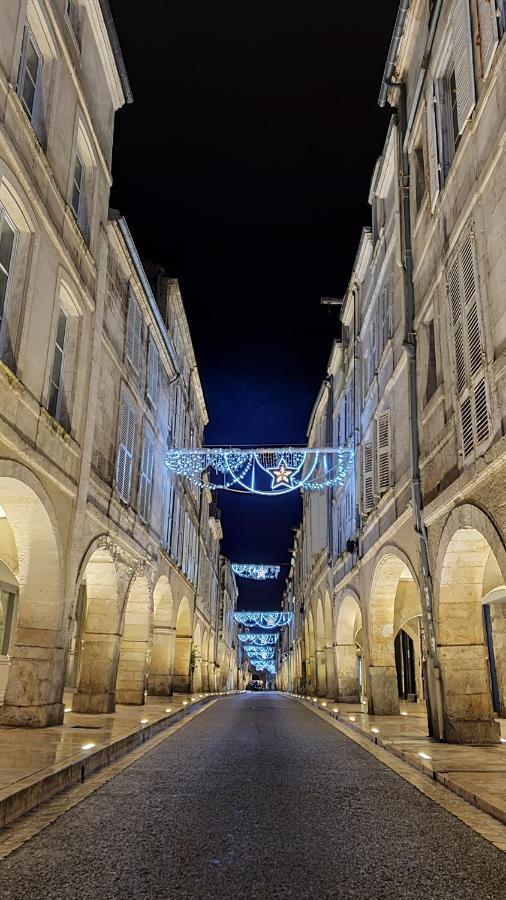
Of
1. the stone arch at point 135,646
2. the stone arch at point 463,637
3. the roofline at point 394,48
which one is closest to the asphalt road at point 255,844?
the stone arch at point 463,637

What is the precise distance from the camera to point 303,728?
1416 centimetres

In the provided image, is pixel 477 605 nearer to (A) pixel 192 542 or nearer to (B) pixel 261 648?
(A) pixel 192 542

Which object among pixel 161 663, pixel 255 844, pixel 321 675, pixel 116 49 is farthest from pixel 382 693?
pixel 116 49

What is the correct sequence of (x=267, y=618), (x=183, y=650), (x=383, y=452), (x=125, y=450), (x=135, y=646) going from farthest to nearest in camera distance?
1. (x=267, y=618)
2. (x=183, y=650)
3. (x=135, y=646)
4. (x=125, y=450)
5. (x=383, y=452)

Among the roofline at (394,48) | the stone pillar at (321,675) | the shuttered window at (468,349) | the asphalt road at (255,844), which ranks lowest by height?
the asphalt road at (255,844)

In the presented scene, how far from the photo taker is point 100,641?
15.3m

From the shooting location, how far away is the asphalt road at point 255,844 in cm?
404

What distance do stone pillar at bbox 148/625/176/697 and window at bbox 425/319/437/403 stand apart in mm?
14485

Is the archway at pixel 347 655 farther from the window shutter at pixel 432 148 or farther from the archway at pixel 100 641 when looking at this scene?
the window shutter at pixel 432 148

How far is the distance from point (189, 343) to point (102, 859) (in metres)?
26.1

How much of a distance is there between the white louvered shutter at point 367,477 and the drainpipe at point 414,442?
4586 mm

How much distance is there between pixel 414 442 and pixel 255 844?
8.79 meters

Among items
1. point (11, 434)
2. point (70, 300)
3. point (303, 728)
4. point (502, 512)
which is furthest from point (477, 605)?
point (70, 300)

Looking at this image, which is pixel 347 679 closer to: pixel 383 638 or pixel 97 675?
pixel 383 638
